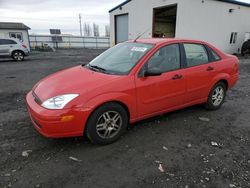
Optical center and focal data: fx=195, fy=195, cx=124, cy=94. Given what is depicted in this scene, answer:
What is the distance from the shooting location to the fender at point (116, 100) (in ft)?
9.08

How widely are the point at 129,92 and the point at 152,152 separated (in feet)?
3.23

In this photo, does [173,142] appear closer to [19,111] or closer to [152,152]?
[152,152]

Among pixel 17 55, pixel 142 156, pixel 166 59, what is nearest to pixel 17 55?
pixel 17 55

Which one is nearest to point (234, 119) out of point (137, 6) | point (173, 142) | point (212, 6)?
point (173, 142)

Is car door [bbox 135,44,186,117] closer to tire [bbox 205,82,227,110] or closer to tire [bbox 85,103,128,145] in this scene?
tire [bbox 85,103,128,145]

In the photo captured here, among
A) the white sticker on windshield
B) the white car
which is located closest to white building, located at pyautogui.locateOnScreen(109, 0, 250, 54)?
the white car

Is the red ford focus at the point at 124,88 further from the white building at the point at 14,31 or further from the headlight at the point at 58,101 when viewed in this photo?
the white building at the point at 14,31

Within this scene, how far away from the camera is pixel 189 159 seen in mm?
2803

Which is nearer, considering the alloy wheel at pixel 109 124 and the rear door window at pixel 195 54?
the alloy wheel at pixel 109 124

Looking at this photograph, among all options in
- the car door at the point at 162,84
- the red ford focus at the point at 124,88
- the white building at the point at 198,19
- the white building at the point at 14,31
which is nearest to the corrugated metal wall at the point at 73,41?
the white building at the point at 14,31

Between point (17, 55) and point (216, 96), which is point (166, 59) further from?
point (17, 55)

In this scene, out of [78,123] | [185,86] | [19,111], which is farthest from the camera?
[19,111]

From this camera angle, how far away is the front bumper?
8.70ft

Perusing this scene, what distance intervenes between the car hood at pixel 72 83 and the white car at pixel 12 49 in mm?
13127
